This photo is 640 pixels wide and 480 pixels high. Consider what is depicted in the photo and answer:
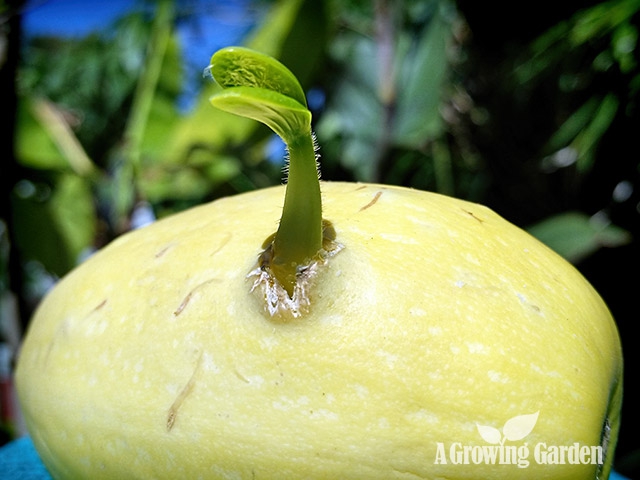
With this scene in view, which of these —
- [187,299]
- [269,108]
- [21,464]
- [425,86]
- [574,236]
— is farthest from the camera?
[425,86]

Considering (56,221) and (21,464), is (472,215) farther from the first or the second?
(56,221)

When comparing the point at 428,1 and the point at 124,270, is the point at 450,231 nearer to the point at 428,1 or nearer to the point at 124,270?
the point at 124,270

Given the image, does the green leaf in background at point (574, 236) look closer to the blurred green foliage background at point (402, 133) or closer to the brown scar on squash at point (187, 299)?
the blurred green foliage background at point (402, 133)

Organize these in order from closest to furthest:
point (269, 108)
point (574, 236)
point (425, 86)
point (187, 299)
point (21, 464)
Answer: point (269, 108) → point (187, 299) → point (21, 464) → point (574, 236) → point (425, 86)

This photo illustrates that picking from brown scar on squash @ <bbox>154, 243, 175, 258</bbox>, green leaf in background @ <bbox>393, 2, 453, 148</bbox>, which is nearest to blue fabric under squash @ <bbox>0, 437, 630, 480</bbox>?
brown scar on squash @ <bbox>154, 243, 175, 258</bbox>

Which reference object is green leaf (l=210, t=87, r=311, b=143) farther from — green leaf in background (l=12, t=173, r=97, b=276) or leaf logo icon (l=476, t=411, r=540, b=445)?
green leaf in background (l=12, t=173, r=97, b=276)

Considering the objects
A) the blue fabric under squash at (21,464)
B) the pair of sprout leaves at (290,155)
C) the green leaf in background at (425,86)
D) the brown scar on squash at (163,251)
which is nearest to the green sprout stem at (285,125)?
the pair of sprout leaves at (290,155)

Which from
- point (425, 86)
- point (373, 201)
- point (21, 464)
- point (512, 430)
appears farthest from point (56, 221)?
point (512, 430)

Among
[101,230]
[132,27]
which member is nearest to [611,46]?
[101,230]
